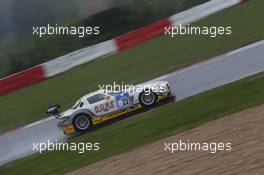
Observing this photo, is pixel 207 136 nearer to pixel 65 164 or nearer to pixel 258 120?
pixel 258 120

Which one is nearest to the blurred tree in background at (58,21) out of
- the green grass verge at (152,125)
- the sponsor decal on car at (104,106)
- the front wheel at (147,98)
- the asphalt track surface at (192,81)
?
the asphalt track surface at (192,81)

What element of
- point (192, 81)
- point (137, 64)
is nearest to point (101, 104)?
point (192, 81)

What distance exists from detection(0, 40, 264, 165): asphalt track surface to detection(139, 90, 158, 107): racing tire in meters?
0.68

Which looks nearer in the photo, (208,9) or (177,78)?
(177,78)

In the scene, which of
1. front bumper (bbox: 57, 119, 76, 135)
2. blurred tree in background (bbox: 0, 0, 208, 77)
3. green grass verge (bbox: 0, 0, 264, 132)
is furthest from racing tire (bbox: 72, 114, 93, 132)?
blurred tree in background (bbox: 0, 0, 208, 77)

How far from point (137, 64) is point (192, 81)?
4.33 meters

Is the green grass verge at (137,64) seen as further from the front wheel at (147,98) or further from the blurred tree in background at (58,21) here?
the front wheel at (147,98)

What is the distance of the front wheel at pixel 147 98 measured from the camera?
14.3 metres

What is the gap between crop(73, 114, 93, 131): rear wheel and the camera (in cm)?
1477

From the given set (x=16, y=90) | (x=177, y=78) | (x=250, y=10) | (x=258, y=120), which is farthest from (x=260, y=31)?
(x=16, y=90)

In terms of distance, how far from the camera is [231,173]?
8.73 m

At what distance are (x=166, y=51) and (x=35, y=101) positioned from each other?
526 centimetres

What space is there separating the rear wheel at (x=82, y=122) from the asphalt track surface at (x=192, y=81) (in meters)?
0.50

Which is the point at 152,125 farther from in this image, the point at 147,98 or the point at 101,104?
the point at 101,104
